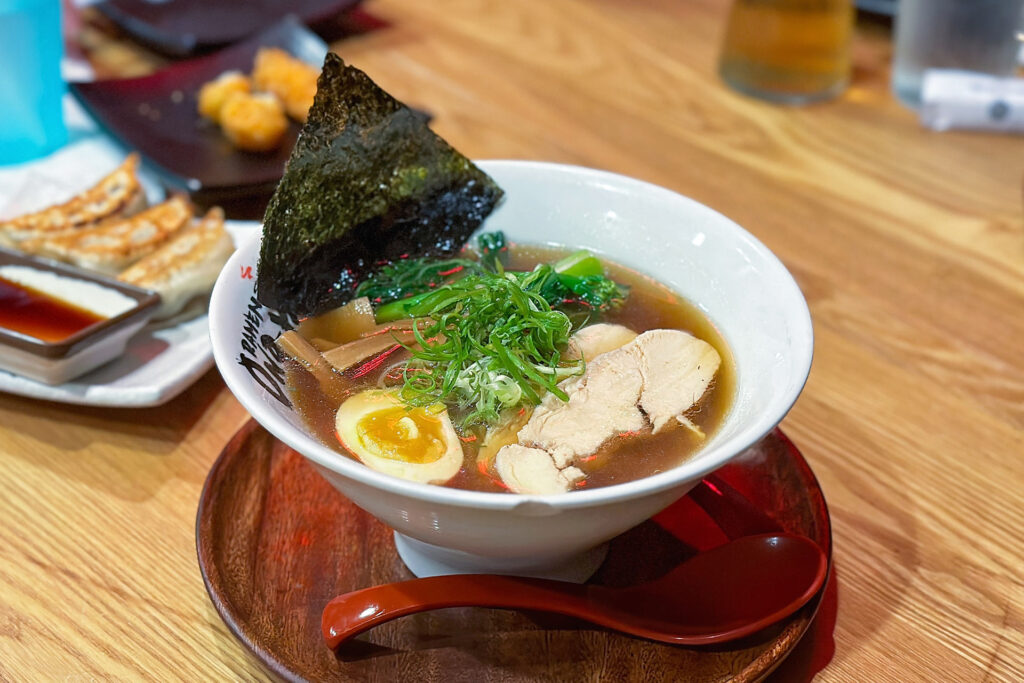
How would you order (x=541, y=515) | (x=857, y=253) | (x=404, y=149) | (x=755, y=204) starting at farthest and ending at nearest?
(x=755, y=204) < (x=857, y=253) < (x=404, y=149) < (x=541, y=515)

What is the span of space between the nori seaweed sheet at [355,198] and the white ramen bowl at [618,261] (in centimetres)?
5

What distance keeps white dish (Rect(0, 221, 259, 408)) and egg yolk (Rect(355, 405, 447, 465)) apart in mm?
489

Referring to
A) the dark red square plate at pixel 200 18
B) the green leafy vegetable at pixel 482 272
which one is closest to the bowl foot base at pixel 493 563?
the green leafy vegetable at pixel 482 272

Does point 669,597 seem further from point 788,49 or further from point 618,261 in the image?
point 788,49

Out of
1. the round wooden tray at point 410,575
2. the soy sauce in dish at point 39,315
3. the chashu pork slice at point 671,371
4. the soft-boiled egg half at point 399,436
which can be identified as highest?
the soft-boiled egg half at point 399,436

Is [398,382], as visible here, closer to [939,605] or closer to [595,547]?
[595,547]

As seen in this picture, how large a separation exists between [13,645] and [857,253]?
172cm

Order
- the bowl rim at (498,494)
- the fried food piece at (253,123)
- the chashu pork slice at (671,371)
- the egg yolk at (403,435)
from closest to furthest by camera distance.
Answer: the bowl rim at (498,494) → the egg yolk at (403,435) → the chashu pork slice at (671,371) → the fried food piece at (253,123)

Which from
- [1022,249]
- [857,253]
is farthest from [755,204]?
[1022,249]

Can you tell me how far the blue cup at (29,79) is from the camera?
218 cm

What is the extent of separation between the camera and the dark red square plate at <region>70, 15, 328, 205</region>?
6.95 ft

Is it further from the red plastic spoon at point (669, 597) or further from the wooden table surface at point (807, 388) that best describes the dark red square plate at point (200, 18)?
the red plastic spoon at point (669, 597)

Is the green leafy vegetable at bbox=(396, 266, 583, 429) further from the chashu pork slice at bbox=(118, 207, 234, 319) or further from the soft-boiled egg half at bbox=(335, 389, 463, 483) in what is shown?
the chashu pork slice at bbox=(118, 207, 234, 319)

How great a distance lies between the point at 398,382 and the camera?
1.25 metres
